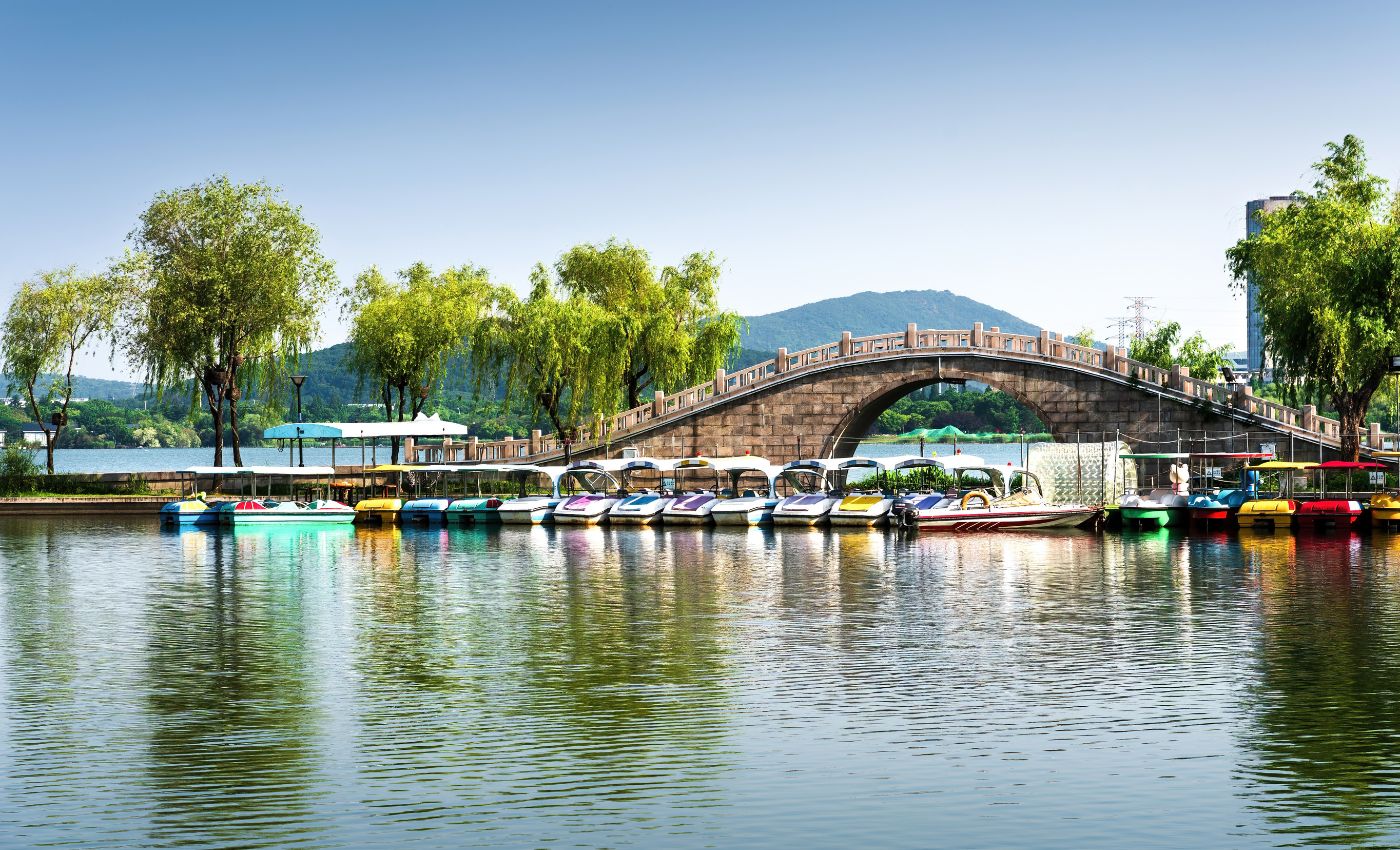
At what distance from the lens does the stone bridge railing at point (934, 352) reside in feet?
181

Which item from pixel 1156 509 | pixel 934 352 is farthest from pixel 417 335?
pixel 1156 509

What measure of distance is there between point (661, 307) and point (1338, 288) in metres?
31.3

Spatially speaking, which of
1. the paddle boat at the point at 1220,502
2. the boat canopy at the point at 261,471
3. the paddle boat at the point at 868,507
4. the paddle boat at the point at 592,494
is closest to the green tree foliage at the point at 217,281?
the boat canopy at the point at 261,471

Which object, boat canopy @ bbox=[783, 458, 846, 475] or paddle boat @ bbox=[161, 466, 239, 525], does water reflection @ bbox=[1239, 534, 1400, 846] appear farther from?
paddle boat @ bbox=[161, 466, 239, 525]

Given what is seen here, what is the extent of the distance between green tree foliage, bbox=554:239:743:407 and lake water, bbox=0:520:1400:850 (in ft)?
111

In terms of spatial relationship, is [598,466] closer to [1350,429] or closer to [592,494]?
[592,494]

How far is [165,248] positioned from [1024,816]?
181 ft

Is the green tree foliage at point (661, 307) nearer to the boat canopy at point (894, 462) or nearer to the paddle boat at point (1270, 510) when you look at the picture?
the boat canopy at point (894, 462)

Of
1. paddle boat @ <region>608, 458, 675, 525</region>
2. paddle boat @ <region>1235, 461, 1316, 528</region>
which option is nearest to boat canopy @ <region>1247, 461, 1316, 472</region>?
paddle boat @ <region>1235, 461, 1316, 528</region>

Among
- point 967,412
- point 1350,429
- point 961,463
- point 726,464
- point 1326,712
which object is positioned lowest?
point 1326,712

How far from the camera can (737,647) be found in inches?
920

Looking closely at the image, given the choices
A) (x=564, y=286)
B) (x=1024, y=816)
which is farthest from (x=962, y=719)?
(x=564, y=286)

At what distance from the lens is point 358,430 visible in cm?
6150

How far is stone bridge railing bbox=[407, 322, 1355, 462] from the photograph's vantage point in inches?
2175
